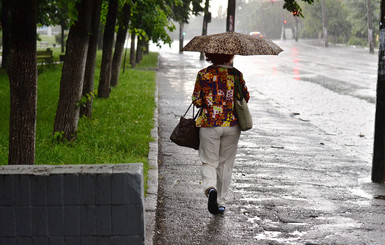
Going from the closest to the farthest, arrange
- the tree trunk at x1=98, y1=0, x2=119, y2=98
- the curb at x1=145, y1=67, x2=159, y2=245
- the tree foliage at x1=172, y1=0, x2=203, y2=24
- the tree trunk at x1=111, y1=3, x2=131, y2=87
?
the curb at x1=145, y1=67, x2=159, y2=245 → the tree trunk at x1=98, y1=0, x2=119, y2=98 → the tree trunk at x1=111, y1=3, x2=131, y2=87 → the tree foliage at x1=172, y1=0, x2=203, y2=24

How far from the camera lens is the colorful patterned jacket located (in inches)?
244

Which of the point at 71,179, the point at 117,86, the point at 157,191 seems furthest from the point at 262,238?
the point at 117,86

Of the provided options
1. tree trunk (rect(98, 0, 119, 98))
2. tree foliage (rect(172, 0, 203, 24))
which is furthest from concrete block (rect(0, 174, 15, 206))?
tree foliage (rect(172, 0, 203, 24))

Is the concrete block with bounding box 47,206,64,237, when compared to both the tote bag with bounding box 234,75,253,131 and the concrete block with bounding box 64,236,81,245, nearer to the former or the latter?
the concrete block with bounding box 64,236,81,245

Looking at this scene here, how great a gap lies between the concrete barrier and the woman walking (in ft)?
6.73

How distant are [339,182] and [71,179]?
15.9ft

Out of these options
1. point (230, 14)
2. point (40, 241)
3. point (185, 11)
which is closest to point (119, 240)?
point (40, 241)

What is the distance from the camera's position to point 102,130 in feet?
35.8

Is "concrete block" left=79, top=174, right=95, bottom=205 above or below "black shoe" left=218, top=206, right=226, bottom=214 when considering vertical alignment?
above

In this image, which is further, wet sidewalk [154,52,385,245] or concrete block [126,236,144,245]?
wet sidewalk [154,52,385,245]

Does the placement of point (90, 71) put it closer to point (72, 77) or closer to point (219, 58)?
point (72, 77)

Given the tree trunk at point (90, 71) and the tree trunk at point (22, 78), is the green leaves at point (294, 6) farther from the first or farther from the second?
the tree trunk at point (22, 78)

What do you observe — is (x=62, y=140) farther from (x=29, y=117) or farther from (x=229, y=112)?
(x=229, y=112)

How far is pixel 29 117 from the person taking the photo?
6289mm
